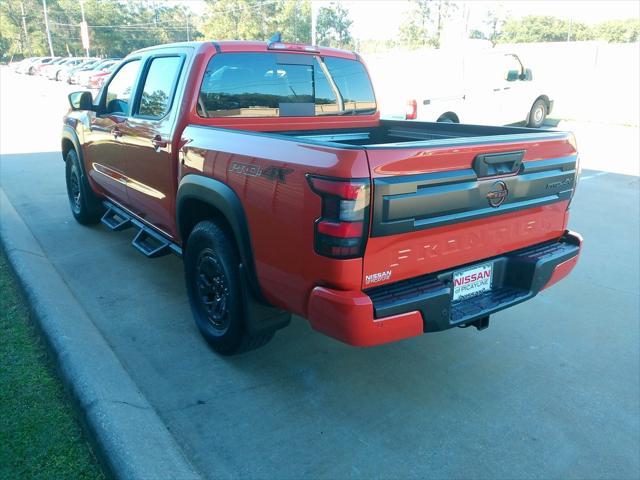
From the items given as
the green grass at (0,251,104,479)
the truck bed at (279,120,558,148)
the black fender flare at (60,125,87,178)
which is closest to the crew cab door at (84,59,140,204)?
the black fender flare at (60,125,87,178)

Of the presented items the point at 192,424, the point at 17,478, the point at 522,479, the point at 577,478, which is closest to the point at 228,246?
the point at 192,424

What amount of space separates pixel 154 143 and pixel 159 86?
50 centimetres

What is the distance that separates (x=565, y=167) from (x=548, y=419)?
149cm

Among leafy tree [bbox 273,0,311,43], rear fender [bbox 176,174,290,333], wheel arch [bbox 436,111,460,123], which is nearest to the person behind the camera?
rear fender [bbox 176,174,290,333]

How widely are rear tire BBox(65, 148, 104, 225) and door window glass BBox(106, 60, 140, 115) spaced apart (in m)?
1.14

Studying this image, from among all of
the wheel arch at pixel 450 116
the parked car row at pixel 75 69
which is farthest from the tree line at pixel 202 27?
the wheel arch at pixel 450 116

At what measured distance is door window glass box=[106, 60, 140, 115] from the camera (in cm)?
462

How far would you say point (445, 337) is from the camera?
3854mm

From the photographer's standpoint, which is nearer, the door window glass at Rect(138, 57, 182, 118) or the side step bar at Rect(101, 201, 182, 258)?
the door window glass at Rect(138, 57, 182, 118)

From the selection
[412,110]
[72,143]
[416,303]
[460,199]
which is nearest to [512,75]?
[412,110]

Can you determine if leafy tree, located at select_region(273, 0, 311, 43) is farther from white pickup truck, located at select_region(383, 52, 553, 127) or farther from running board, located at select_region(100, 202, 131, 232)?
running board, located at select_region(100, 202, 131, 232)

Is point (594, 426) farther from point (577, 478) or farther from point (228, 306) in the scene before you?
point (228, 306)

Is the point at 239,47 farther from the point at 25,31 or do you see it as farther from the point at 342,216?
the point at 25,31

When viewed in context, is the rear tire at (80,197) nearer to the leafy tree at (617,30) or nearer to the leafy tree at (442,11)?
the leafy tree at (442,11)
